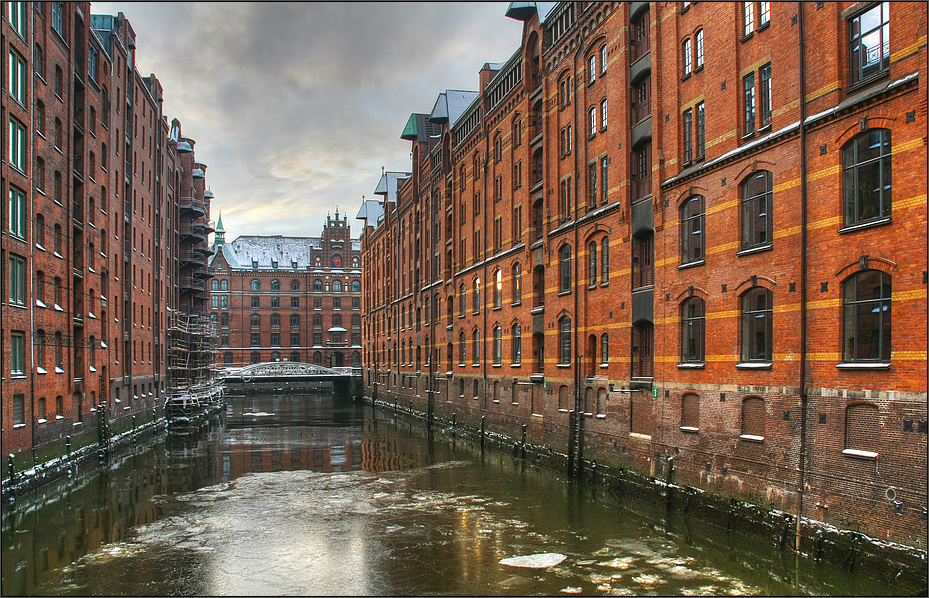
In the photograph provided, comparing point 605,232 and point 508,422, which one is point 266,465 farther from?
point 605,232

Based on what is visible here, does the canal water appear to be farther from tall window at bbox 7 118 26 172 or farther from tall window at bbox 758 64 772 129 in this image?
tall window at bbox 7 118 26 172

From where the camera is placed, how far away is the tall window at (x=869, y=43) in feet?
48.3

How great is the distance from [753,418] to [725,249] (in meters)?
4.31

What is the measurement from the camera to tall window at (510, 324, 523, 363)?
1372 inches

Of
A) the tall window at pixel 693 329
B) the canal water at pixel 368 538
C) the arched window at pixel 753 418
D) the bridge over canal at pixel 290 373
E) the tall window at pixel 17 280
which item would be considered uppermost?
the tall window at pixel 17 280

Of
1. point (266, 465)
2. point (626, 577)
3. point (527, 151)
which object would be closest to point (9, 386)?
point (266, 465)

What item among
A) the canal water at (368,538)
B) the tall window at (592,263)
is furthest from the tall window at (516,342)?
the tall window at (592,263)

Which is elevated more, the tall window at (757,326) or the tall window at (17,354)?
the tall window at (757,326)

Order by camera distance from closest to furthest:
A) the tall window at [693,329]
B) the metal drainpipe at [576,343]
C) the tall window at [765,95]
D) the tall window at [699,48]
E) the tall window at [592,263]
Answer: the tall window at [765,95], the tall window at [693,329], the tall window at [699,48], the metal drainpipe at [576,343], the tall window at [592,263]

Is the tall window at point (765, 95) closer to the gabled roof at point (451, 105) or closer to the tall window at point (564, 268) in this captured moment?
the tall window at point (564, 268)

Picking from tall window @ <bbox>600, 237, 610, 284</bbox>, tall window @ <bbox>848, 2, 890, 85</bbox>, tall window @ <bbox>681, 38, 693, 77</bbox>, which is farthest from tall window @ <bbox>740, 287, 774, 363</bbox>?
tall window @ <bbox>600, 237, 610, 284</bbox>

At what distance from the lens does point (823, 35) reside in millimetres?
16125

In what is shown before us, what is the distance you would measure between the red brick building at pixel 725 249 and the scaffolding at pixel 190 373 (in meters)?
21.0

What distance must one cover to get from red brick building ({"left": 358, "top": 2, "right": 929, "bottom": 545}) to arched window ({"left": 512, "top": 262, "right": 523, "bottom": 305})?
0.16 meters
